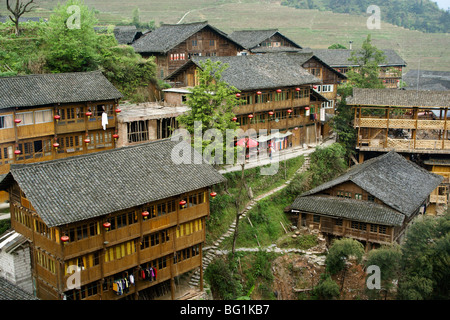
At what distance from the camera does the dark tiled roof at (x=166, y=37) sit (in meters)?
55.2

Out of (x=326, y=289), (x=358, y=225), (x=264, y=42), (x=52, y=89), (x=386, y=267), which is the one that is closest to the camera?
(x=386, y=267)

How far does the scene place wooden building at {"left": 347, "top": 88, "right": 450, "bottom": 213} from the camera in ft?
153

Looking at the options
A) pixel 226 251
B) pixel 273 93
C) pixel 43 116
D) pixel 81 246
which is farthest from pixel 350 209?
pixel 43 116

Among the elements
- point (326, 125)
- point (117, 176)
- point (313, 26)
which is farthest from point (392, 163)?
point (313, 26)

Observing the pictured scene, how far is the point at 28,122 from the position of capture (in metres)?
35.1

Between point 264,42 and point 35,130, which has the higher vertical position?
point 264,42

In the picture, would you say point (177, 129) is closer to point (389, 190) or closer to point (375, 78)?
point (389, 190)

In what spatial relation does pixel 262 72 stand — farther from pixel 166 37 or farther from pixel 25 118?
pixel 25 118

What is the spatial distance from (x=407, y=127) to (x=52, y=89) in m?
30.5

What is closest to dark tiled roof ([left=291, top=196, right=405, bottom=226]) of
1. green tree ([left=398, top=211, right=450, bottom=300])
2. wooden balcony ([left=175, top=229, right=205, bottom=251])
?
green tree ([left=398, top=211, right=450, bottom=300])

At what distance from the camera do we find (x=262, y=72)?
4769 centimetres

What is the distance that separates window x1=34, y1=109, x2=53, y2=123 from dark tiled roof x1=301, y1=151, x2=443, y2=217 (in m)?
19.9

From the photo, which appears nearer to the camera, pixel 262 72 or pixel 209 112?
pixel 209 112
